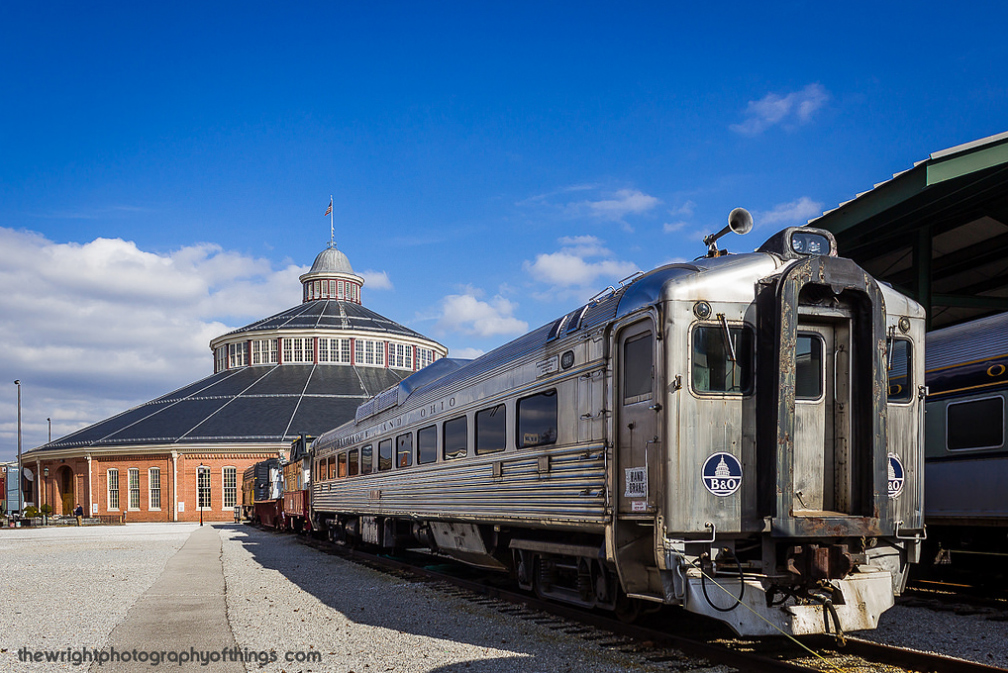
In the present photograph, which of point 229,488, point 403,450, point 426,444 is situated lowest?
point 229,488

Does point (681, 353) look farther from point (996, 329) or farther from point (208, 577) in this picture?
point (208, 577)

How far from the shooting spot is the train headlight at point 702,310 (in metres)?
7.88

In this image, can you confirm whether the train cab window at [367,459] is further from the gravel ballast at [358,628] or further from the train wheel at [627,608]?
the train wheel at [627,608]

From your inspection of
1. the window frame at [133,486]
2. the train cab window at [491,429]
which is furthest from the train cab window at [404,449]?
the window frame at [133,486]

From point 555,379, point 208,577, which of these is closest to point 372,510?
point 208,577

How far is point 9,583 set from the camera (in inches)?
661

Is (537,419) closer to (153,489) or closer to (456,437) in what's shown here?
(456,437)

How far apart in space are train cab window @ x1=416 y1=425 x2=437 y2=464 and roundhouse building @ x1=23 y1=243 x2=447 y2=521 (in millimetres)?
44067

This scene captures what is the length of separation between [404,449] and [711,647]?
878cm

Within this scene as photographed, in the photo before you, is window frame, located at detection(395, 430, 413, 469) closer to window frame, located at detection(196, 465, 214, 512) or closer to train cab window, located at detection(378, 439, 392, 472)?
train cab window, located at detection(378, 439, 392, 472)

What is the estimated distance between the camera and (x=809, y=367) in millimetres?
8141

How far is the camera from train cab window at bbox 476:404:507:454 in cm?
1113

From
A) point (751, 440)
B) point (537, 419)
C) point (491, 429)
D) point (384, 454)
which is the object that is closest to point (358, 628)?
point (491, 429)

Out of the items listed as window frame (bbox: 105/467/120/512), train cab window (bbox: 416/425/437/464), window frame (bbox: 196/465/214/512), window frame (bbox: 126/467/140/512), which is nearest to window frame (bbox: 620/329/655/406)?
train cab window (bbox: 416/425/437/464)
